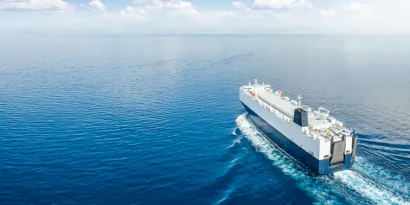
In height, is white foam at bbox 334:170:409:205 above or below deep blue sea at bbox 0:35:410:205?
below

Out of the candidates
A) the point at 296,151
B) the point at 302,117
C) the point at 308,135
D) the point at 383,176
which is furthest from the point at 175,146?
the point at 383,176

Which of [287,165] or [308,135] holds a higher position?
[308,135]

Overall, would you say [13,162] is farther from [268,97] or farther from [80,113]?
[268,97]

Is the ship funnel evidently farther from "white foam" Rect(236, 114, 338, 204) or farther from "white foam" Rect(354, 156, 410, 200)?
"white foam" Rect(354, 156, 410, 200)

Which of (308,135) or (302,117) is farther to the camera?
(302,117)

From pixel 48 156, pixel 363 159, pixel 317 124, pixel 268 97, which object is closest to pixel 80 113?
pixel 48 156

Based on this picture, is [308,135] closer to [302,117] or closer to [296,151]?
[302,117]

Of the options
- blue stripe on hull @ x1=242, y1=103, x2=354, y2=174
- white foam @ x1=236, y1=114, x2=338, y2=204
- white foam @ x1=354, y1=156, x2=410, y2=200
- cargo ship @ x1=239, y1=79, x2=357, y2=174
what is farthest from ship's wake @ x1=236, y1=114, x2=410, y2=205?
cargo ship @ x1=239, y1=79, x2=357, y2=174
